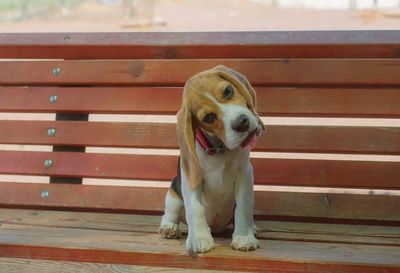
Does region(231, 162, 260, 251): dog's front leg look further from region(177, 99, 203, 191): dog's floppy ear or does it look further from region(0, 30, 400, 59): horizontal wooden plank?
region(0, 30, 400, 59): horizontal wooden plank

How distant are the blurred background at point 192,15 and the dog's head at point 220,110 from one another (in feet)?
38.3

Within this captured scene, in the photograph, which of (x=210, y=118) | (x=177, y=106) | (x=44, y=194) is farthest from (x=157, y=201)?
(x=210, y=118)

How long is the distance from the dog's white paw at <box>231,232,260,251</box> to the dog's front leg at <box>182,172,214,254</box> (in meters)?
0.08

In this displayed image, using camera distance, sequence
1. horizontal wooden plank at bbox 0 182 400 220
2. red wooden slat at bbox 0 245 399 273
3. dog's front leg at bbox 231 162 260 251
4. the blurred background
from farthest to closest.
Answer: the blurred background
horizontal wooden plank at bbox 0 182 400 220
dog's front leg at bbox 231 162 260 251
red wooden slat at bbox 0 245 399 273

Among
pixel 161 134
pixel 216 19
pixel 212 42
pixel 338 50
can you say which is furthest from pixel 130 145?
pixel 216 19

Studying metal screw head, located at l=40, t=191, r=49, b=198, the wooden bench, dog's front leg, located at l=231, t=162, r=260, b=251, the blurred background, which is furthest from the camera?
the blurred background

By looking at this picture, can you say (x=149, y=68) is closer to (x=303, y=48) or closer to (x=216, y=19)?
(x=303, y=48)

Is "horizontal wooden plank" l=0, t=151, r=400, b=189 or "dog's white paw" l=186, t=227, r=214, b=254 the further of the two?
"horizontal wooden plank" l=0, t=151, r=400, b=189

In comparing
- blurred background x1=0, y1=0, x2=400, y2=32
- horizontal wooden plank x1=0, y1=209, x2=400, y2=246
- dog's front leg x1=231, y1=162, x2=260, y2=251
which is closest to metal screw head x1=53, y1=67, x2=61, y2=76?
horizontal wooden plank x1=0, y1=209, x2=400, y2=246

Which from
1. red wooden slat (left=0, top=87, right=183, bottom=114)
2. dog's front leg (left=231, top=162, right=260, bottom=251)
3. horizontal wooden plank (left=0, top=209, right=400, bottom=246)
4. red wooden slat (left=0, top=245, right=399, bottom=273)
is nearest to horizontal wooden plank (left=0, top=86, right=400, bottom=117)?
red wooden slat (left=0, top=87, right=183, bottom=114)

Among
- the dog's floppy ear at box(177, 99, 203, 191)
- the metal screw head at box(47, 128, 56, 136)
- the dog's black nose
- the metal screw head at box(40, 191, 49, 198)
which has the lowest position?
the metal screw head at box(40, 191, 49, 198)

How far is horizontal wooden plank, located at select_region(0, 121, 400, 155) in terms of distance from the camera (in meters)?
2.81

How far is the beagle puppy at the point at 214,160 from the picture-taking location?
6.82ft

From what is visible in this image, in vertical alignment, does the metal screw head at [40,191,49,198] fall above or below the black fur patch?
below
